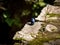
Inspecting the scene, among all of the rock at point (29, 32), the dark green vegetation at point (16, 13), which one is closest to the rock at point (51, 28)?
the rock at point (29, 32)

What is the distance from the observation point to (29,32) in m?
2.32

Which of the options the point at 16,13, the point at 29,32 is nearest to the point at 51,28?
the point at 29,32

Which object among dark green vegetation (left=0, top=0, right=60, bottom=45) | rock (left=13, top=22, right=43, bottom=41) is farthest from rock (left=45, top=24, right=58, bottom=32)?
dark green vegetation (left=0, top=0, right=60, bottom=45)

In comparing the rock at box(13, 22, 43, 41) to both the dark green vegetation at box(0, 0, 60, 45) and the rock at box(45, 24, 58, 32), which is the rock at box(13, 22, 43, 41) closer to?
the rock at box(45, 24, 58, 32)

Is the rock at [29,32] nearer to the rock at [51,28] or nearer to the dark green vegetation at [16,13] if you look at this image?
the rock at [51,28]

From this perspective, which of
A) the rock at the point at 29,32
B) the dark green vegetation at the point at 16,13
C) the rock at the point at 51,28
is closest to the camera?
the rock at the point at 29,32

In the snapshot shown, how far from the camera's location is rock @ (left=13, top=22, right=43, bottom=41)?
86.8 inches

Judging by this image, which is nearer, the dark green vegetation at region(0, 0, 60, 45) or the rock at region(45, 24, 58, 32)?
the rock at region(45, 24, 58, 32)

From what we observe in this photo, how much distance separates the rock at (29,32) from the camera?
221 cm

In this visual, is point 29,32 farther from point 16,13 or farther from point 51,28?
point 16,13

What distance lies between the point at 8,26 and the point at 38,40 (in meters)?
3.86

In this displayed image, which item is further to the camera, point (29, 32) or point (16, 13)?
point (16, 13)

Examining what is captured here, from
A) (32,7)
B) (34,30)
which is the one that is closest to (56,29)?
(34,30)

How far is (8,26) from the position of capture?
5945 mm
